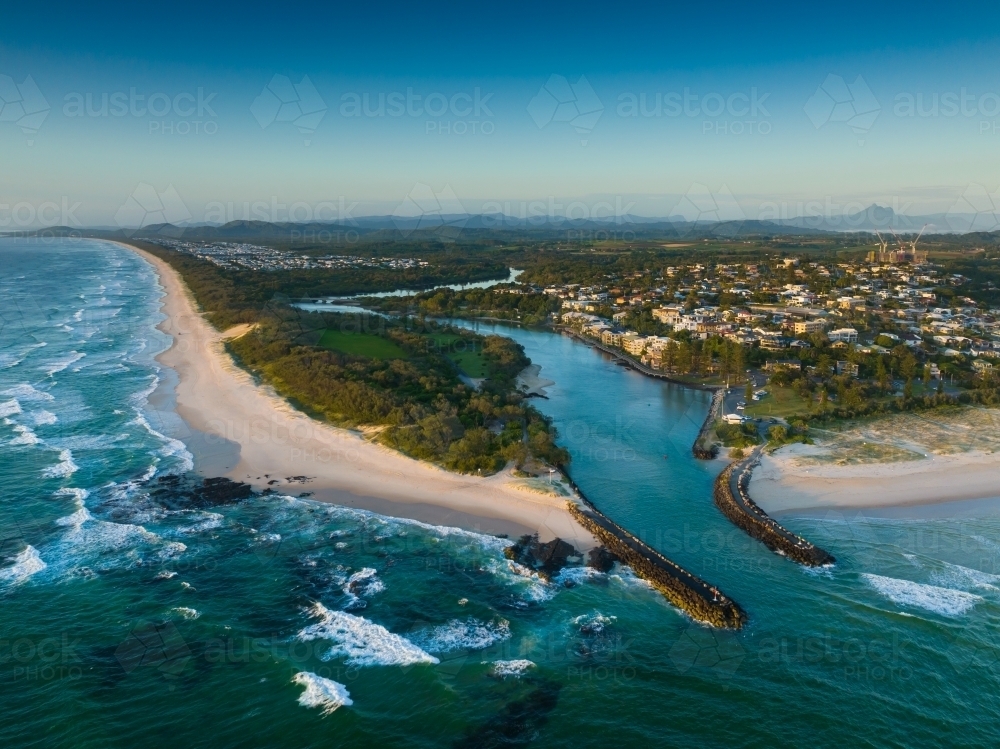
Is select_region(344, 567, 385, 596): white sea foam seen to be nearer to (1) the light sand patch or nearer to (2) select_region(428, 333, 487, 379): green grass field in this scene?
(1) the light sand patch

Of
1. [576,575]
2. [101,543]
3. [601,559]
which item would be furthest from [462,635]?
[101,543]

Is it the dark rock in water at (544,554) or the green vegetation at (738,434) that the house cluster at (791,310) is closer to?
the green vegetation at (738,434)

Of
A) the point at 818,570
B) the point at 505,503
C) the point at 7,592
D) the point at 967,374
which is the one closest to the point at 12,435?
the point at 7,592

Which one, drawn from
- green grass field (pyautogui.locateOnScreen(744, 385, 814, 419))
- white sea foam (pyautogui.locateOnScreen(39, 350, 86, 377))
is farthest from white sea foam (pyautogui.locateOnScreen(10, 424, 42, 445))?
green grass field (pyautogui.locateOnScreen(744, 385, 814, 419))

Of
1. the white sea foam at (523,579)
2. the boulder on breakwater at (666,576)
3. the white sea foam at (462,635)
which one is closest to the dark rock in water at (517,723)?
the white sea foam at (462,635)

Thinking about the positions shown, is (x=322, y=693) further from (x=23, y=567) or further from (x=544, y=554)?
(x=23, y=567)

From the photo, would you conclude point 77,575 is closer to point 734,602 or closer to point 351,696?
point 351,696

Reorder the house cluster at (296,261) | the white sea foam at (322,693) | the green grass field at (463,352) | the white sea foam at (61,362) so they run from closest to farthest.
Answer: the white sea foam at (322,693), the white sea foam at (61,362), the green grass field at (463,352), the house cluster at (296,261)
